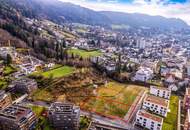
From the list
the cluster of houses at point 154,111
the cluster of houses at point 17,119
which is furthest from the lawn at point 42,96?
the cluster of houses at point 154,111

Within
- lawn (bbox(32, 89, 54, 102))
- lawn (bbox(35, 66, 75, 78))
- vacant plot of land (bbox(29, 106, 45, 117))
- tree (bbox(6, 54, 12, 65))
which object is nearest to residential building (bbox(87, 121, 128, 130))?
vacant plot of land (bbox(29, 106, 45, 117))

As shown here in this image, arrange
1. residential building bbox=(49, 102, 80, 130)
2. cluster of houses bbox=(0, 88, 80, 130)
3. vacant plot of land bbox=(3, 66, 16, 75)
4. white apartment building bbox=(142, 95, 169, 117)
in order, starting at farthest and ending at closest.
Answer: vacant plot of land bbox=(3, 66, 16, 75) < white apartment building bbox=(142, 95, 169, 117) < residential building bbox=(49, 102, 80, 130) < cluster of houses bbox=(0, 88, 80, 130)

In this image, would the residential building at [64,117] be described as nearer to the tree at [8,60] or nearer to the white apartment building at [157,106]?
the white apartment building at [157,106]

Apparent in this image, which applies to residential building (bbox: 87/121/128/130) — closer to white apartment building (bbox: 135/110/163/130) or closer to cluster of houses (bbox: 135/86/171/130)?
white apartment building (bbox: 135/110/163/130)

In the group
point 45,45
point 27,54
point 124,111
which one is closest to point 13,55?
point 27,54

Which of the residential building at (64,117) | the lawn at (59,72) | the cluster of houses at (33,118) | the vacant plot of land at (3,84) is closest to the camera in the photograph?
the cluster of houses at (33,118)
